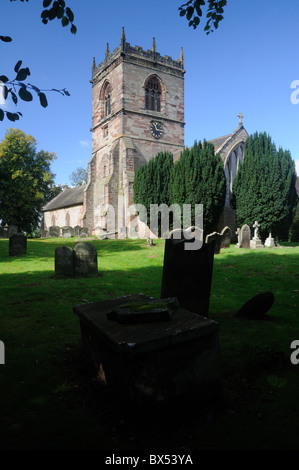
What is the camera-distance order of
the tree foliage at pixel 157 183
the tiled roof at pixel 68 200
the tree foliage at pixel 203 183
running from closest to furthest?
the tree foliage at pixel 203 183, the tree foliage at pixel 157 183, the tiled roof at pixel 68 200

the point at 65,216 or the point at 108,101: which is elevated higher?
the point at 108,101

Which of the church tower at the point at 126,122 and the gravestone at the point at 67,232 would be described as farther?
the gravestone at the point at 67,232

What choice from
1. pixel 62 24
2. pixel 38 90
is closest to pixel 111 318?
pixel 38 90

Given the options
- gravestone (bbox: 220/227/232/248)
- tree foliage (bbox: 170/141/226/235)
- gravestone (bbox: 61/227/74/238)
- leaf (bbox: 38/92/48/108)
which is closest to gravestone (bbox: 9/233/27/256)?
gravestone (bbox: 220/227/232/248)

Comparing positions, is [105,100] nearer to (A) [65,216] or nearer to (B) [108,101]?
(B) [108,101]

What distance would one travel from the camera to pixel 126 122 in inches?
1155

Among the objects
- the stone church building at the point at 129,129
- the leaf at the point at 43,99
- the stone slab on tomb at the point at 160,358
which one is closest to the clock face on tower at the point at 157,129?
the stone church building at the point at 129,129

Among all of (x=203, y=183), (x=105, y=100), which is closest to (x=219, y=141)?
(x=203, y=183)

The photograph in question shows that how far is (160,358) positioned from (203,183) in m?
20.7

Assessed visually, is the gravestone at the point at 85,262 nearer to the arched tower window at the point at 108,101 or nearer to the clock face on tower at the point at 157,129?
the clock face on tower at the point at 157,129

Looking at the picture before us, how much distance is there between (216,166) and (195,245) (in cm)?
1874

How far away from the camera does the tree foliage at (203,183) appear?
2248 cm

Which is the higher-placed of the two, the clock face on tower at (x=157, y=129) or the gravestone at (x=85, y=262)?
the clock face on tower at (x=157, y=129)

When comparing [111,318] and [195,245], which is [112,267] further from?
[111,318]
